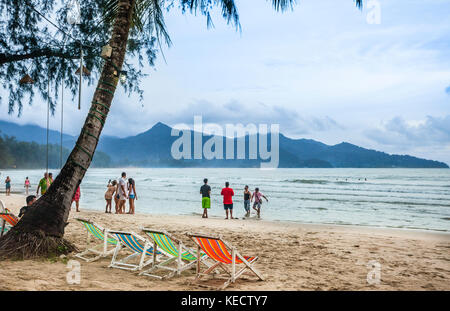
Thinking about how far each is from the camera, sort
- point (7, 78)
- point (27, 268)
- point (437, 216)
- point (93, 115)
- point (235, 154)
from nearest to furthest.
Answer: point (27, 268)
point (93, 115)
point (7, 78)
point (437, 216)
point (235, 154)

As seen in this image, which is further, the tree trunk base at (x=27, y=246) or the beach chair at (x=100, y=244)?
the beach chair at (x=100, y=244)

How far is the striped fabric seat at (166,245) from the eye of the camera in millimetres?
4859

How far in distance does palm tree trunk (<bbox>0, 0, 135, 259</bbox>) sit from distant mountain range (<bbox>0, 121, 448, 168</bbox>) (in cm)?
10055

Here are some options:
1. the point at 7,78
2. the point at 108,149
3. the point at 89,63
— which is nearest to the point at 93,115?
the point at 89,63

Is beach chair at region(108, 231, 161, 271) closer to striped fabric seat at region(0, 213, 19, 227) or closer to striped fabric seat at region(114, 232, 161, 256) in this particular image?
striped fabric seat at region(114, 232, 161, 256)

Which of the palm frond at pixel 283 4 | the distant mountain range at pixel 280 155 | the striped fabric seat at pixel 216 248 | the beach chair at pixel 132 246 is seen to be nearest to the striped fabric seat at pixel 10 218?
the beach chair at pixel 132 246

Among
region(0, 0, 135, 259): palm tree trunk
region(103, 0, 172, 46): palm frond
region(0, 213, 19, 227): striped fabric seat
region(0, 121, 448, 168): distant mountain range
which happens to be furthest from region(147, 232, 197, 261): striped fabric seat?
region(0, 121, 448, 168): distant mountain range

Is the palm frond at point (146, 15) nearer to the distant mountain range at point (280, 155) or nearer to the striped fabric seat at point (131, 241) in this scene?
the striped fabric seat at point (131, 241)

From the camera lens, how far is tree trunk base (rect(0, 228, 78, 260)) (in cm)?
502

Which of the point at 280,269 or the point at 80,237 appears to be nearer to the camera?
the point at 280,269
